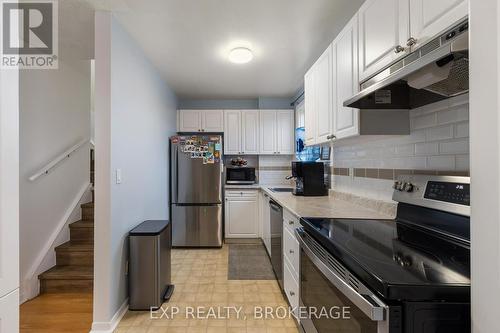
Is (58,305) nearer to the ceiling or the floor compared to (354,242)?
nearer to the floor

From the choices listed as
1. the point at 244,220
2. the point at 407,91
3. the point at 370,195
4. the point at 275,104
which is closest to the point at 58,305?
the point at 244,220

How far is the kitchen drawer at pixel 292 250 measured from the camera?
5.93 ft

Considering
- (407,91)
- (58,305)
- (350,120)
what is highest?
(407,91)

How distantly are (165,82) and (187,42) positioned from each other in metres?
1.27

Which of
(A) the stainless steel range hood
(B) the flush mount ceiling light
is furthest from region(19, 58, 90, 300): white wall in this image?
(A) the stainless steel range hood

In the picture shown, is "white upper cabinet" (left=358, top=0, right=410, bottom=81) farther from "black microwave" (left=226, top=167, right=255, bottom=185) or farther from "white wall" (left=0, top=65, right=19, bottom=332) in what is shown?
"black microwave" (left=226, top=167, right=255, bottom=185)

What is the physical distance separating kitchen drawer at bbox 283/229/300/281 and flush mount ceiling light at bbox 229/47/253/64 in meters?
1.79

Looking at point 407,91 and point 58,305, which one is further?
point 58,305

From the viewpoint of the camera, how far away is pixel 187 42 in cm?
242

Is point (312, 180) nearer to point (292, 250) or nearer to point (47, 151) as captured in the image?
point (292, 250)

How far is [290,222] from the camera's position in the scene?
2.01m

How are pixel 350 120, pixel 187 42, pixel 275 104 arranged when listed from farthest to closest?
1. pixel 275 104
2. pixel 187 42
3. pixel 350 120

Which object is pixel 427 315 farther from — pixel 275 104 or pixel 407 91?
pixel 275 104

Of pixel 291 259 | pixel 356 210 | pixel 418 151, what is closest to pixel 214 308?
pixel 291 259
